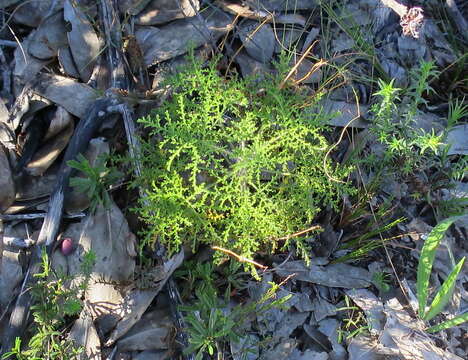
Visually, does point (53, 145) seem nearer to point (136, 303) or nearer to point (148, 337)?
point (136, 303)

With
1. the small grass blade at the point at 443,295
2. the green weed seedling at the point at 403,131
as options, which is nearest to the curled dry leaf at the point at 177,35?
the green weed seedling at the point at 403,131

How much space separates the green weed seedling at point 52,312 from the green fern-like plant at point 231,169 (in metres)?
0.38

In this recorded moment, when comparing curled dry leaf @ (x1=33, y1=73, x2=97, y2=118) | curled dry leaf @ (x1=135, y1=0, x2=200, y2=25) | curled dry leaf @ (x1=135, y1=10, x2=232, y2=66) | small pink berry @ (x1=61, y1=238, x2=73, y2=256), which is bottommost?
small pink berry @ (x1=61, y1=238, x2=73, y2=256)

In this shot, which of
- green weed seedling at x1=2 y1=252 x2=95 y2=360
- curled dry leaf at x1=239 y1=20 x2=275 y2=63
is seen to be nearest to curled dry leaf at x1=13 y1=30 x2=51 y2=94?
green weed seedling at x1=2 y1=252 x2=95 y2=360

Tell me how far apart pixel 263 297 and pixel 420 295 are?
0.69 meters

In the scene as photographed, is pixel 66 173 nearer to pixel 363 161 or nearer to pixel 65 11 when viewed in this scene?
pixel 65 11

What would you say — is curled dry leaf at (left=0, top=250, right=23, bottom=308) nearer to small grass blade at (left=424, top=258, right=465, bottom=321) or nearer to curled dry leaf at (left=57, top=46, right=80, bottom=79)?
curled dry leaf at (left=57, top=46, right=80, bottom=79)

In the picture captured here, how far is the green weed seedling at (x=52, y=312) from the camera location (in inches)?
77.7

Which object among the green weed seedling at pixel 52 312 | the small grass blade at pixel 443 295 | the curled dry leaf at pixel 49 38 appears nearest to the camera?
the green weed seedling at pixel 52 312

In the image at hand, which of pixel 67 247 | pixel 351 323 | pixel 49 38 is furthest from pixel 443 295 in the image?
pixel 49 38

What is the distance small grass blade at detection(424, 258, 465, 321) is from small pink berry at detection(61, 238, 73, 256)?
1.58 metres

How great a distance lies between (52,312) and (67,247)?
0.93 ft

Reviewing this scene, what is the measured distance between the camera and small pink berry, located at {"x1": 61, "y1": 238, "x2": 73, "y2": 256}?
218cm

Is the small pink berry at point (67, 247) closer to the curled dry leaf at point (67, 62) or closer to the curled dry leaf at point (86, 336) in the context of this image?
the curled dry leaf at point (86, 336)
